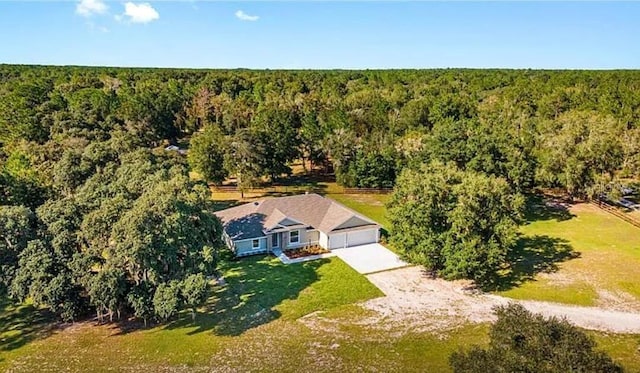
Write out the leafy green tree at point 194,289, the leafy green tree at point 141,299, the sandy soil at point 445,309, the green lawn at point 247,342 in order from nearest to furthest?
the green lawn at point 247,342 → the leafy green tree at point 194,289 → the leafy green tree at point 141,299 → the sandy soil at point 445,309

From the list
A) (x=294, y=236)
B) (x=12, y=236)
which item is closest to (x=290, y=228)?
(x=294, y=236)

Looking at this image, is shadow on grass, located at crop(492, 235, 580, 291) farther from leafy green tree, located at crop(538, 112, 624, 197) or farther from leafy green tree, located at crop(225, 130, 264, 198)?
leafy green tree, located at crop(225, 130, 264, 198)

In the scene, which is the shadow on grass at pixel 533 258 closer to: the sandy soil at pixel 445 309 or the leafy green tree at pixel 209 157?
the sandy soil at pixel 445 309

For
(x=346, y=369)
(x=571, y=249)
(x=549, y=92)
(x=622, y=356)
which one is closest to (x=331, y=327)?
(x=346, y=369)

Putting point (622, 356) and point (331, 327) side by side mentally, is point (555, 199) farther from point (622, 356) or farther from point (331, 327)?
point (331, 327)

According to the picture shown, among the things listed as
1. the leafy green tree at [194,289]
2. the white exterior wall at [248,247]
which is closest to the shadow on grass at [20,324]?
the leafy green tree at [194,289]

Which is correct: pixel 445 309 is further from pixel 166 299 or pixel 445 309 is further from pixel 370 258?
pixel 166 299

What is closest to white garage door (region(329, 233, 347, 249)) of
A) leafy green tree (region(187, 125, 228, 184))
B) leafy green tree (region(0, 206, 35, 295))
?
leafy green tree (region(187, 125, 228, 184))
